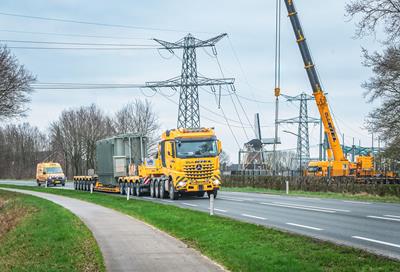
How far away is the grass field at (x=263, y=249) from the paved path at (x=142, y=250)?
42 cm

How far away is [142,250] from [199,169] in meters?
18.3

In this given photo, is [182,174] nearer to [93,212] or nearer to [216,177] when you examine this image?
[216,177]

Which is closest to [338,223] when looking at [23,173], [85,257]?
[85,257]

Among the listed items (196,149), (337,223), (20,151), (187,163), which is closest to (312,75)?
(196,149)

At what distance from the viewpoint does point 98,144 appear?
4541 centimetres

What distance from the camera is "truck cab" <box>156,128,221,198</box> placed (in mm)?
29953

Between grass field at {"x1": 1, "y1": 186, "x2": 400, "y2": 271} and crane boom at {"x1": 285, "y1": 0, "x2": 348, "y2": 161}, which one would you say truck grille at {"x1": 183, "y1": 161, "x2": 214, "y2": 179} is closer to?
grass field at {"x1": 1, "y1": 186, "x2": 400, "y2": 271}

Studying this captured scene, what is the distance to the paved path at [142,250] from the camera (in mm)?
9938

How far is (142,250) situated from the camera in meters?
11.9

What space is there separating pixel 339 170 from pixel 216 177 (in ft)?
57.4

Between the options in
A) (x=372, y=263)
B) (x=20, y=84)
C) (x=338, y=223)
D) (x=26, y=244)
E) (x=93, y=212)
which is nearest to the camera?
(x=372, y=263)

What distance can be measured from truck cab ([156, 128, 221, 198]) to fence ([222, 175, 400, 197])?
1021 centimetres

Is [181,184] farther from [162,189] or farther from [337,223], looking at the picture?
[337,223]

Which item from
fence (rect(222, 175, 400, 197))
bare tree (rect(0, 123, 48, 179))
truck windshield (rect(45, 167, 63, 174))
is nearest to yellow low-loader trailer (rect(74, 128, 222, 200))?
fence (rect(222, 175, 400, 197))
